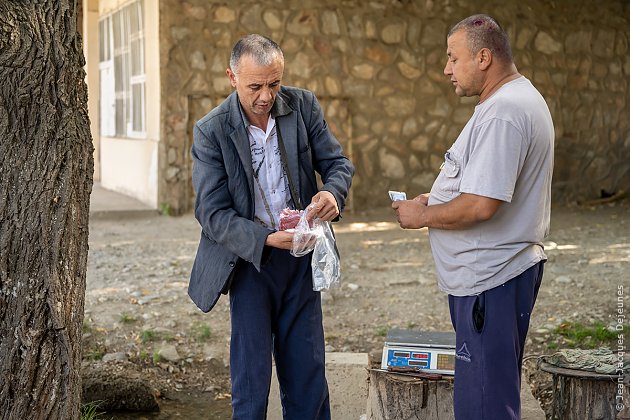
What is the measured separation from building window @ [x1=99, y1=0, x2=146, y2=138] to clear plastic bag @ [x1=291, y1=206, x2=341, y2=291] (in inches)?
320

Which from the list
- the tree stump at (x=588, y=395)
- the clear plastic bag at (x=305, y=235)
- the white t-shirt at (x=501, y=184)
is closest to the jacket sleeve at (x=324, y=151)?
the clear plastic bag at (x=305, y=235)

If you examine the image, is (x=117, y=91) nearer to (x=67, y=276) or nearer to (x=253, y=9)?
(x=253, y=9)

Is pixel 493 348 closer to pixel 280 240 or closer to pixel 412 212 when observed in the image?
pixel 412 212

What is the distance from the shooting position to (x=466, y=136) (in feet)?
9.75

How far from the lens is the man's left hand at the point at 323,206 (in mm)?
3246

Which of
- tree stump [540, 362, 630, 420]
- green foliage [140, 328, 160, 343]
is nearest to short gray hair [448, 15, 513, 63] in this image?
tree stump [540, 362, 630, 420]

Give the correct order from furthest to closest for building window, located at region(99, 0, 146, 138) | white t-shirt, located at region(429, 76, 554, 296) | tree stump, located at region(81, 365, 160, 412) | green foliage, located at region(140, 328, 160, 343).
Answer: building window, located at region(99, 0, 146, 138), green foliage, located at region(140, 328, 160, 343), tree stump, located at region(81, 365, 160, 412), white t-shirt, located at region(429, 76, 554, 296)

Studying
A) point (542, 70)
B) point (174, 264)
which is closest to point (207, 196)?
point (174, 264)

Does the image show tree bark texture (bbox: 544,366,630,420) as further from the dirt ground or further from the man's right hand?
the man's right hand

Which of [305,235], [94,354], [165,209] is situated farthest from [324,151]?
[165,209]

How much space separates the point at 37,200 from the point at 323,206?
104 cm

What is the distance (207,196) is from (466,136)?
39.5 inches

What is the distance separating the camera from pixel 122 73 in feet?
40.2

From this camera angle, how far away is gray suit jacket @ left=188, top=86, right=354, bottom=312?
323 centimetres
